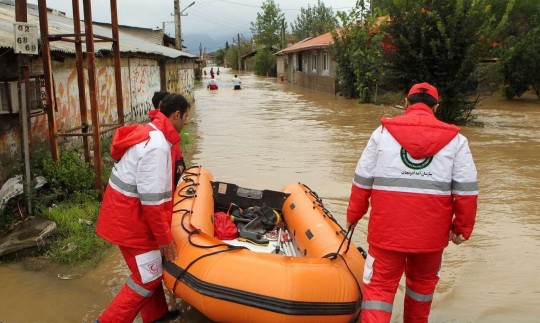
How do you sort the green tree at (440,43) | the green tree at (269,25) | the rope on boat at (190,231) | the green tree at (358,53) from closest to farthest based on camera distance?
the rope on boat at (190,231) → the green tree at (440,43) → the green tree at (358,53) → the green tree at (269,25)

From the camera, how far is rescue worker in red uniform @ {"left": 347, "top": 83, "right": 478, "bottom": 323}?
309 centimetres

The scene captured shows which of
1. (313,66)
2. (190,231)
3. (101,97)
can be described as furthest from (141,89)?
(313,66)

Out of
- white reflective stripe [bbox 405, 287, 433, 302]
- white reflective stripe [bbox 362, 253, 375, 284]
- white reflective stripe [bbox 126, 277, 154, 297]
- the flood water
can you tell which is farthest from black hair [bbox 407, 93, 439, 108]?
white reflective stripe [bbox 126, 277, 154, 297]

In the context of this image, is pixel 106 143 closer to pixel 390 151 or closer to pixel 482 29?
pixel 390 151

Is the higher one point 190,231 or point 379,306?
point 190,231

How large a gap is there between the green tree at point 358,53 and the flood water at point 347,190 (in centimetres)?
223

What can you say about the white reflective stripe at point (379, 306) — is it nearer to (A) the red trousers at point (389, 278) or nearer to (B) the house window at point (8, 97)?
(A) the red trousers at point (389, 278)

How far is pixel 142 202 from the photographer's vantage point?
3.24 metres

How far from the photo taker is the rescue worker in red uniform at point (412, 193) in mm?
3094

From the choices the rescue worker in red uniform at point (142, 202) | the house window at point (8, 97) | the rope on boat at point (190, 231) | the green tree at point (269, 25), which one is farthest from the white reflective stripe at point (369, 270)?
the green tree at point (269, 25)

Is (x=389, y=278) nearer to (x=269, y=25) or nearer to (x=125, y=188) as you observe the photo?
(x=125, y=188)

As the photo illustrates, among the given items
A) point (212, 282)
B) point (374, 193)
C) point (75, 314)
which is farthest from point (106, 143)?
point (374, 193)

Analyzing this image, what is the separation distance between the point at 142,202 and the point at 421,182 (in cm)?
171

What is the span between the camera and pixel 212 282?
347 centimetres
